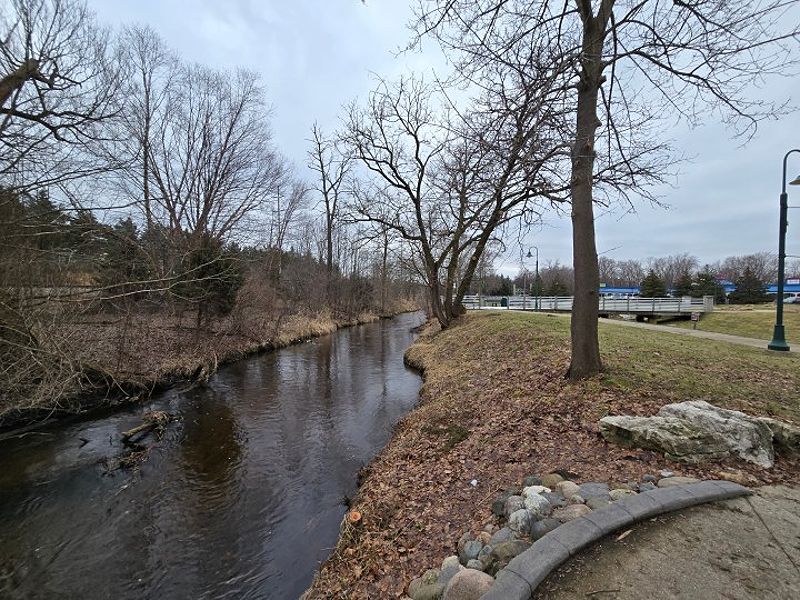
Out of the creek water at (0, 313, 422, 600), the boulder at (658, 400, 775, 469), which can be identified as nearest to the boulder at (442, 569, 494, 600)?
the creek water at (0, 313, 422, 600)

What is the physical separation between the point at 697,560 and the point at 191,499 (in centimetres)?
627

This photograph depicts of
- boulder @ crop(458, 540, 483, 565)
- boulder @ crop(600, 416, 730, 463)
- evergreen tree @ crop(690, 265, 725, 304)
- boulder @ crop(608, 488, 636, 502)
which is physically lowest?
boulder @ crop(458, 540, 483, 565)

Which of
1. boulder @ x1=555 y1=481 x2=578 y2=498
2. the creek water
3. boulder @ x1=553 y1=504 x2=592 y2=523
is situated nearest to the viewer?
boulder @ x1=553 y1=504 x2=592 y2=523

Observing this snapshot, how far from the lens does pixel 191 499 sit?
5.68 metres

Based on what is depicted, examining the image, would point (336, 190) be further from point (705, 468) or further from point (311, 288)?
point (705, 468)

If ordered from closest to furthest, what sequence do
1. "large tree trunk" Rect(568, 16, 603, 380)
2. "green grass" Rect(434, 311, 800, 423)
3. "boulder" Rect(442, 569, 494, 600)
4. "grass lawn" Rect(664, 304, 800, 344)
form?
"boulder" Rect(442, 569, 494, 600) → "green grass" Rect(434, 311, 800, 423) → "large tree trunk" Rect(568, 16, 603, 380) → "grass lawn" Rect(664, 304, 800, 344)

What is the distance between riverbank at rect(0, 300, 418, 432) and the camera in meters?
7.86

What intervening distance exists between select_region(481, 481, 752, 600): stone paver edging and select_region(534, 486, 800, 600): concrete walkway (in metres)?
0.06

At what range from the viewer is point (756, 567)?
2.45 m

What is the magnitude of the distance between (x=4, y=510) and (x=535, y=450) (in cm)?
762

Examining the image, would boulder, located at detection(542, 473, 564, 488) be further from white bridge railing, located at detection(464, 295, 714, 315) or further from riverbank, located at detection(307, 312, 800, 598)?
white bridge railing, located at detection(464, 295, 714, 315)

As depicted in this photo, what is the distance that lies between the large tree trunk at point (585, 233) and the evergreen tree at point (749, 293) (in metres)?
50.4

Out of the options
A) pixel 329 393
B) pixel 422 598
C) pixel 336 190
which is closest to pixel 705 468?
pixel 422 598

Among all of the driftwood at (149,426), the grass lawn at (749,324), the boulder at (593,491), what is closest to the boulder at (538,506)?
the boulder at (593,491)
